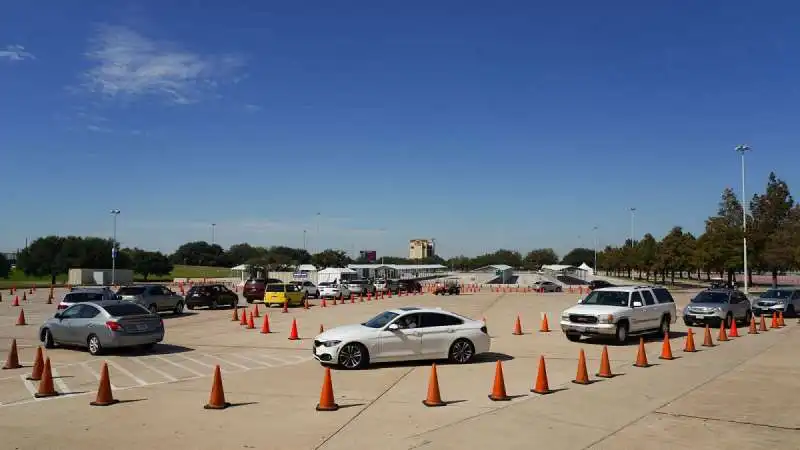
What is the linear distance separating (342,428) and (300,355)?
27.7 feet

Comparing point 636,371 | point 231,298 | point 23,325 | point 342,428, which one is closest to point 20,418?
point 342,428

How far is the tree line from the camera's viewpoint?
6234 cm

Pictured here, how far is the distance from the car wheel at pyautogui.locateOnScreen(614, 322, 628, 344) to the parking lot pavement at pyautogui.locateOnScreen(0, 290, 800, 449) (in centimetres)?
137

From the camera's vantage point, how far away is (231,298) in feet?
125

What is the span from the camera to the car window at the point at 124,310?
1784 centimetres

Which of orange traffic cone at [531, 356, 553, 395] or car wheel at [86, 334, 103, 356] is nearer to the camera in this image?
orange traffic cone at [531, 356, 553, 395]

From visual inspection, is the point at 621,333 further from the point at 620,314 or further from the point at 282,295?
the point at 282,295

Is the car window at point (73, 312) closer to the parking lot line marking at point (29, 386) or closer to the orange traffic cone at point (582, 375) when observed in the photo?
the parking lot line marking at point (29, 386)

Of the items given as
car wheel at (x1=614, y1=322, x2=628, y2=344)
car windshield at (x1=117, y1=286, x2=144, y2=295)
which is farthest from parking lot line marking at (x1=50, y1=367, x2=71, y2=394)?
car windshield at (x1=117, y1=286, x2=144, y2=295)

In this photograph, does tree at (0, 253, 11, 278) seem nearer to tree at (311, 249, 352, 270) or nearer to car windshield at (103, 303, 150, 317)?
tree at (311, 249, 352, 270)

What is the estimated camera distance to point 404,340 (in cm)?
1520

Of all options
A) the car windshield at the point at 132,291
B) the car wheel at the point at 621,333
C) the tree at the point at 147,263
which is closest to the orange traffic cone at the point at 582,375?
the car wheel at the point at 621,333

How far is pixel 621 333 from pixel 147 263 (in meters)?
112

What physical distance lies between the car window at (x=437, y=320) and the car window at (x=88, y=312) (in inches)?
360
